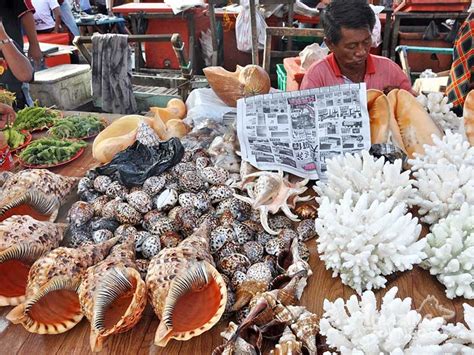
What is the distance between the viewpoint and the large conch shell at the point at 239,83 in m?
2.41

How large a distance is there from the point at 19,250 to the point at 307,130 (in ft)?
3.65

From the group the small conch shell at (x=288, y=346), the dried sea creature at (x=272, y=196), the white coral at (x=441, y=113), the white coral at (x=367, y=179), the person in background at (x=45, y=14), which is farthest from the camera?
the person in background at (x=45, y=14)

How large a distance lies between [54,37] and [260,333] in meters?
6.12

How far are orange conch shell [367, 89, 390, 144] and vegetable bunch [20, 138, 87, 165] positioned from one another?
144 cm

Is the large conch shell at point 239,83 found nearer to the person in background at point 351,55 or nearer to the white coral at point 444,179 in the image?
the person in background at point 351,55

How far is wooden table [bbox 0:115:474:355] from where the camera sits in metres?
1.09

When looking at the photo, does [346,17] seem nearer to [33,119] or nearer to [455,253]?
[455,253]

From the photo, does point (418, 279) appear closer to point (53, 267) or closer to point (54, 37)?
point (53, 267)

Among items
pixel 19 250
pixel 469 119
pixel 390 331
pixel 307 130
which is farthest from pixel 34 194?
pixel 469 119

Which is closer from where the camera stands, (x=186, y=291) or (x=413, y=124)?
(x=186, y=291)

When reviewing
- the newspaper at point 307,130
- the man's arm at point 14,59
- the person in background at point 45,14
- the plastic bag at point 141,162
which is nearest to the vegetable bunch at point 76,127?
the man's arm at point 14,59

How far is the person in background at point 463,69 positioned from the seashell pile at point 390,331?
Result: 1.81 meters

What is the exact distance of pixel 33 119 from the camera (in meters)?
2.46

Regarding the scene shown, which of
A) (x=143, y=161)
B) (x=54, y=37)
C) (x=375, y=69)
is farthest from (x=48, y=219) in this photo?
(x=54, y=37)
